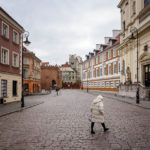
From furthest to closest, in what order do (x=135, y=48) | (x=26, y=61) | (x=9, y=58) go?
(x=26, y=61) → (x=135, y=48) → (x=9, y=58)

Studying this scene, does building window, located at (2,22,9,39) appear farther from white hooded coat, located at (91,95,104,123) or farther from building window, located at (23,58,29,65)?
building window, located at (23,58,29,65)

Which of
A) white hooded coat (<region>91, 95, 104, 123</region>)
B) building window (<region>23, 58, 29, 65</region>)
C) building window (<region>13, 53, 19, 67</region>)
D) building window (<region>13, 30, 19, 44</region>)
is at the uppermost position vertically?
building window (<region>13, 30, 19, 44</region>)

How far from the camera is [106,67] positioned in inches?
1640

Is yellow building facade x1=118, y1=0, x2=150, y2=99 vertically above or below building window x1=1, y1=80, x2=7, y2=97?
above

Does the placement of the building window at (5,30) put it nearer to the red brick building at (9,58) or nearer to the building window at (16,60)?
the red brick building at (9,58)

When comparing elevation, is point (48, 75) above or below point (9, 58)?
above

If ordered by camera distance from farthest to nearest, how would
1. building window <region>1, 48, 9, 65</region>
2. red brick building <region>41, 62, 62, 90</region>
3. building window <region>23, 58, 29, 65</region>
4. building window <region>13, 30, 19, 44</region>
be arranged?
red brick building <region>41, 62, 62, 90</region> < building window <region>23, 58, 29, 65</region> < building window <region>13, 30, 19, 44</region> < building window <region>1, 48, 9, 65</region>

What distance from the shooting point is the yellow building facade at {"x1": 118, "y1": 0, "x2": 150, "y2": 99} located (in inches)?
821

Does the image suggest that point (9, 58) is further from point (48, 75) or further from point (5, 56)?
point (48, 75)

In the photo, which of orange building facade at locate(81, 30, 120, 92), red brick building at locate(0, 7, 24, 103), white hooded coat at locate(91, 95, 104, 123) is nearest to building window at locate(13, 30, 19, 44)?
red brick building at locate(0, 7, 24, 103)

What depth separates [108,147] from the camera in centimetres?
479

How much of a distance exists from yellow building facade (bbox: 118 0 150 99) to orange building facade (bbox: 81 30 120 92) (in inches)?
280

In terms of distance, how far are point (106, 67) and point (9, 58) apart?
28.2 meters

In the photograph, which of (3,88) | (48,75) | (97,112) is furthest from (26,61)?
(48,75)
